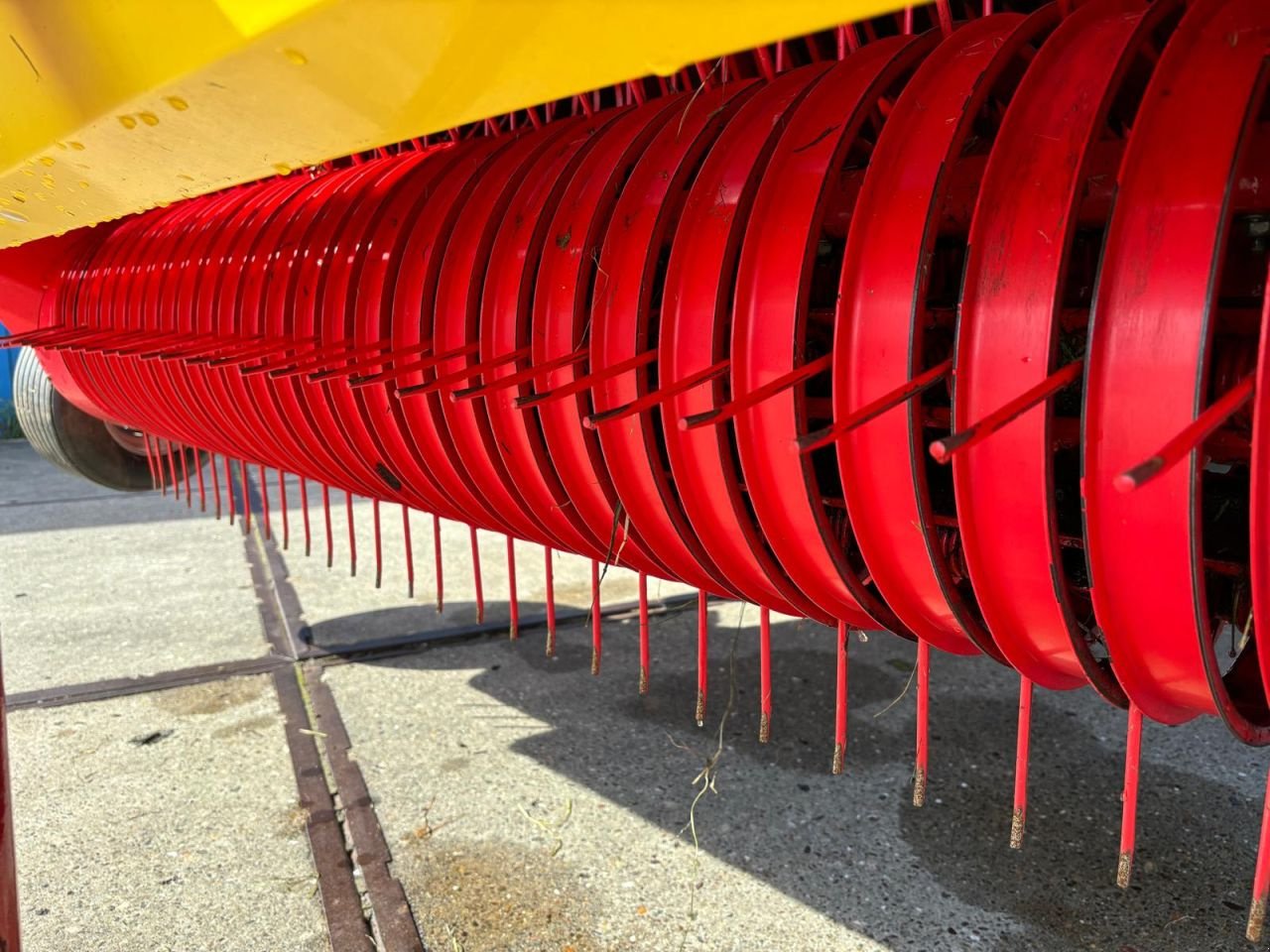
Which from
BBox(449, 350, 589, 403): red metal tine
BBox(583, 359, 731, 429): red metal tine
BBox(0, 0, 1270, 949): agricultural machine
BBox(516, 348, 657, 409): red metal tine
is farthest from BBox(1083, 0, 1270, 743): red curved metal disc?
BBox(449, 350, 589, 403): red metal tine

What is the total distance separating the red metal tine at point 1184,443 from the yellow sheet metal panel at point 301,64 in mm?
240

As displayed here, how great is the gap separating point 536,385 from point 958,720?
1.89 meters

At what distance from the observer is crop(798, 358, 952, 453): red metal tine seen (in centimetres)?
68

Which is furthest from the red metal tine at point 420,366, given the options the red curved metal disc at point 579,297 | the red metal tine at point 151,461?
the red metal tine at point 151,461

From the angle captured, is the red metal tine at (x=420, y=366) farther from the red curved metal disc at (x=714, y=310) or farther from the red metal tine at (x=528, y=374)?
the red curved metal disc at (x=714, y=310)

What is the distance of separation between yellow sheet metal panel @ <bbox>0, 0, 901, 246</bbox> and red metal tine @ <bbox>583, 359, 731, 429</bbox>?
0.29m

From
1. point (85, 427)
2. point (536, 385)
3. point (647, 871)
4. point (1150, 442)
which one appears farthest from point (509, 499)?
point (85, 427)

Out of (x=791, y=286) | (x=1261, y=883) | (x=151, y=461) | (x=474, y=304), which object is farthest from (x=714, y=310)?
(x=151, y=461)

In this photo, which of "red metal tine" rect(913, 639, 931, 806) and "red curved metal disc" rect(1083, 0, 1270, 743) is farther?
"red metal tine" rect(913, 639, 931, 806)

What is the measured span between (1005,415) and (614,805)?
1713 millimetres

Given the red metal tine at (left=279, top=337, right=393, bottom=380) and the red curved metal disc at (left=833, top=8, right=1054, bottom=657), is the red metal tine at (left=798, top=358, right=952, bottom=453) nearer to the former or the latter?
the red curved metal disc at (left=833, top=8, right=1054, bottom=657)

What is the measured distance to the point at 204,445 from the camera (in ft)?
7.35

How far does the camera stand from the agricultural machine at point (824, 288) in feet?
1.88

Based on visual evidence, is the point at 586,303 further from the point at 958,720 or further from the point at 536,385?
the point at 958,720
